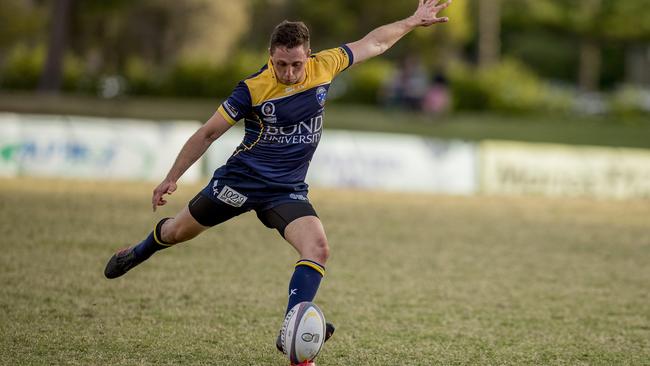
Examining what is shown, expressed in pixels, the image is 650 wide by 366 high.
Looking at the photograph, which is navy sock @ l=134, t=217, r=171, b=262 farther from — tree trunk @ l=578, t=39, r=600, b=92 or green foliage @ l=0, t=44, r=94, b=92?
tree trunk @ l=578, t=39, r=600, b=92

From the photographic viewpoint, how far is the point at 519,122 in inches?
1396

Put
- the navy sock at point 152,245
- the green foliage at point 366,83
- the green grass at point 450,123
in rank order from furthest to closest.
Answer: the green foliage at point 366,83 < the green grass at point 450,123 < the navy sock at point 152,245

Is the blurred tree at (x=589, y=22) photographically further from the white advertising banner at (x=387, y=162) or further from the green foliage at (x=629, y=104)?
the white advertising banner at (x=387, y=162)

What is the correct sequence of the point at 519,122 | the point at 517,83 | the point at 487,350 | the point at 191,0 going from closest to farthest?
the point at 487,350 → the point at 519,122 → the point at 517,83 → the point at 191,0

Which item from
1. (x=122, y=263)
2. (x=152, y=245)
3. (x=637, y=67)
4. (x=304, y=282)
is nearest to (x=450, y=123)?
(x=122, y=263)

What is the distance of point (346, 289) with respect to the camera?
28.0 ft

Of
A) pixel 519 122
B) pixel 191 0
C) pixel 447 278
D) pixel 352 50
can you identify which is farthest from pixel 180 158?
pixel 191 0

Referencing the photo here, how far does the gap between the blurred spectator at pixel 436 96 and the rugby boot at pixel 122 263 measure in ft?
81.3

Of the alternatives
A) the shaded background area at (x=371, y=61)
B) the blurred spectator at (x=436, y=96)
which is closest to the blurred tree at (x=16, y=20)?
the shaded background area at (x=371, y=61)

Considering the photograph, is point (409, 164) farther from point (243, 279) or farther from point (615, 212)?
point (243, 279)

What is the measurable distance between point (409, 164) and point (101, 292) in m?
10.6

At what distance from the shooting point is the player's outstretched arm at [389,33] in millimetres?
6445

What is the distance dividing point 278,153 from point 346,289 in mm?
2880

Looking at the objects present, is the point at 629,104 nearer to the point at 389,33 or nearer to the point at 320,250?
the point at 389,33
